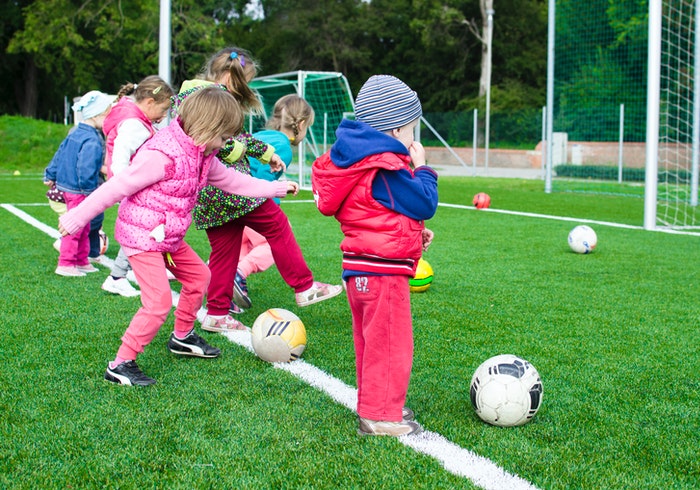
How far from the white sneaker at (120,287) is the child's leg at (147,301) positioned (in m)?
2.23

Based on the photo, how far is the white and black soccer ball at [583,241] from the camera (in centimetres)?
834

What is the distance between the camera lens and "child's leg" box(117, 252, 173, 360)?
3.97 metres

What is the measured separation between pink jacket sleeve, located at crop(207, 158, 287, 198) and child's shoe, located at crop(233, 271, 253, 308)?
4.74ft

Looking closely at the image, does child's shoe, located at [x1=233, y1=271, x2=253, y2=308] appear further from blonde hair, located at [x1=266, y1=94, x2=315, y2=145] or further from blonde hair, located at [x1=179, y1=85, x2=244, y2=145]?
blonde hair, located at [x1=179, y1=85, x2=244, y2=145]

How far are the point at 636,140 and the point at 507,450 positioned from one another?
87.1 ft

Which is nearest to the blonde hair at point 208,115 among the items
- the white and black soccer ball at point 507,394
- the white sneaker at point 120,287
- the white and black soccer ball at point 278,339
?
the white and black soccer ball at point 278,339

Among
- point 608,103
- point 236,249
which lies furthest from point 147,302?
point 608,103

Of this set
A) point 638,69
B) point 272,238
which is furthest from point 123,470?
point 638,69

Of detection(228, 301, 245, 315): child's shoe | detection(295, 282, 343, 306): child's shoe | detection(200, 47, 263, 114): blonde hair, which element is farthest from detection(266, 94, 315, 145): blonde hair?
detection(228, 301, 245, 315): child's shoe

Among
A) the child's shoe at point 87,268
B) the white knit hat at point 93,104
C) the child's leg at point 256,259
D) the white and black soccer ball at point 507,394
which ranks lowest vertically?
the child's shoe at point 87,268

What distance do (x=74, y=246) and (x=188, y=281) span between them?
3.08 meters

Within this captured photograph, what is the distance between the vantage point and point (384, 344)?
10.6 feet

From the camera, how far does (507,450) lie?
3059 mm

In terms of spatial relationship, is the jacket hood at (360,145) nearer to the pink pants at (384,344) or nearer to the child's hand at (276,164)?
the pink pants at (384,344)
